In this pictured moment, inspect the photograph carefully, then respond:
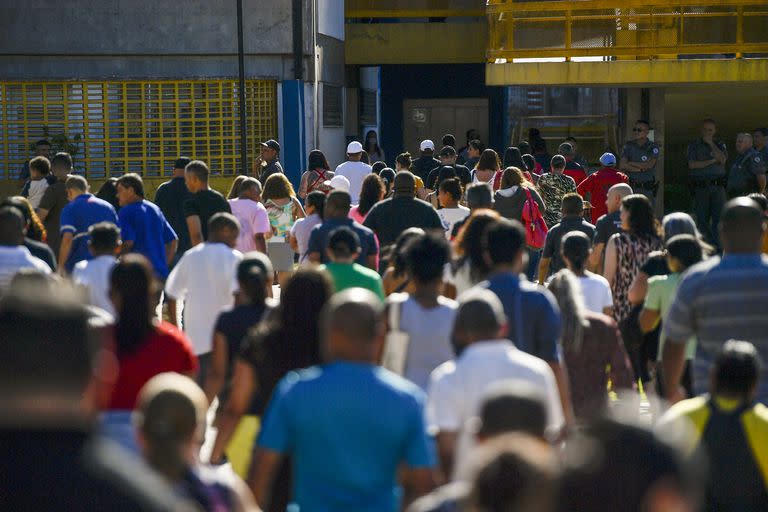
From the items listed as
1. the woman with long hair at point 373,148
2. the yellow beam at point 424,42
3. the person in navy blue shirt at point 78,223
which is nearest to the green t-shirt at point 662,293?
the person in navy blue shirt at point 78,223

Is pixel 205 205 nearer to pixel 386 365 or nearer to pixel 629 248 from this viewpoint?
pixel 629 248

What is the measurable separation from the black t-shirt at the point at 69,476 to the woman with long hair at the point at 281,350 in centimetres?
340

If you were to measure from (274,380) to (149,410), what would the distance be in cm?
205

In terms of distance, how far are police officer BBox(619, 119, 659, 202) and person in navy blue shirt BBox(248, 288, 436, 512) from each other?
47.4 feet

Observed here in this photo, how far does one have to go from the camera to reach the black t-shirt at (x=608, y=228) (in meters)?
11.4

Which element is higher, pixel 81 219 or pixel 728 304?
pixel 81 219

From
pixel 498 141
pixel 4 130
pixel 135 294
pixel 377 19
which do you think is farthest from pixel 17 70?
pixel 135 294

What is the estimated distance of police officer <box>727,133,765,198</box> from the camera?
62.0ft

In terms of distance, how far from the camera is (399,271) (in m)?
8.44

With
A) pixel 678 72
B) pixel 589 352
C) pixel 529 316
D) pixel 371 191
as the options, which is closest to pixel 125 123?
pixel 678 72

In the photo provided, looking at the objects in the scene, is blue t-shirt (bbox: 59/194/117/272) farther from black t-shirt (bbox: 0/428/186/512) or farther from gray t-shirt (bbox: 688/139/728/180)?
gray t-shirt (bbox: 688/139/728/180)

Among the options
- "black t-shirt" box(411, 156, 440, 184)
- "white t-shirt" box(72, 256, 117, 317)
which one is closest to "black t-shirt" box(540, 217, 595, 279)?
"white t-shirt" box(72, 256, 117, 317)

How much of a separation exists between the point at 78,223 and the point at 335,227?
2646mm

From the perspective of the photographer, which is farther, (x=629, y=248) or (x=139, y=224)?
(x=139, y=224)
